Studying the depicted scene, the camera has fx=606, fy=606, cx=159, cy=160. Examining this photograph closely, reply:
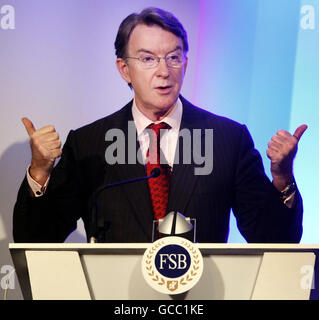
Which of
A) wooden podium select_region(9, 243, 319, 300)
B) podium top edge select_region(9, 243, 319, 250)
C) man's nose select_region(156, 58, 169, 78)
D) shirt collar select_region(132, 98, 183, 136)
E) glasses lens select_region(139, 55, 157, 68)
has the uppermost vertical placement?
glasses lens select_region(139, 55, 157, 68)

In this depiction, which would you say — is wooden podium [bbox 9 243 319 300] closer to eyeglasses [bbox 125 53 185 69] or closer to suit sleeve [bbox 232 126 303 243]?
suit sleeve [bbox 232 126 303 243]

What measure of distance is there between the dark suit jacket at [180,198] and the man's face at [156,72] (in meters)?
0.15

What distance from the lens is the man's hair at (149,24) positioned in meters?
3.38

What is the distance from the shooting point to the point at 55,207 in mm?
3078

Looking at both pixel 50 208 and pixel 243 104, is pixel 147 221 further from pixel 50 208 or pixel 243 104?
pixel 243 104

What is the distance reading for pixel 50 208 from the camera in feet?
9.82

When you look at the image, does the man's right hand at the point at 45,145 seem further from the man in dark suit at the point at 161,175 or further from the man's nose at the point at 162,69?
the man's nose at the point at 162,69

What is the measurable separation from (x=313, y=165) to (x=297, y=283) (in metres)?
1.74

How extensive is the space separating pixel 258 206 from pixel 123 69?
1.12 meters

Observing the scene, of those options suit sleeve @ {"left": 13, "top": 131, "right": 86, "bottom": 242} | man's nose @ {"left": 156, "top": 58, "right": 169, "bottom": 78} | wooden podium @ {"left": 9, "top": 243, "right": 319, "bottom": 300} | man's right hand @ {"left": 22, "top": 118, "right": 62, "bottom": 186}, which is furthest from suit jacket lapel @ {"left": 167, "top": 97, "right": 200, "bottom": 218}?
wooden podium @ {"left": 9, "top": 243, "right": 319, "bottom": 300}

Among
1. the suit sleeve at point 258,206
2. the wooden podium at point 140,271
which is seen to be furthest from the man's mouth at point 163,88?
the wooden podium at point 140,271

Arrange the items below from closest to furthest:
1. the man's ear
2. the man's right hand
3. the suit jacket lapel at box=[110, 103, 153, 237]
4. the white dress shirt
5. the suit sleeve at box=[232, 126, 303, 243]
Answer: the man's right hand < the suit sleeve at box=[232, 126, 303, 243] < the suit jacket lapel at box=[110, 103, 153, 237] < the white dress shirt < the man's ear

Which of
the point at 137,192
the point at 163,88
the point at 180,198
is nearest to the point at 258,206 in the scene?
the point at 180,198

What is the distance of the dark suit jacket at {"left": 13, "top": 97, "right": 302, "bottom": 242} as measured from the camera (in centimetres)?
297
